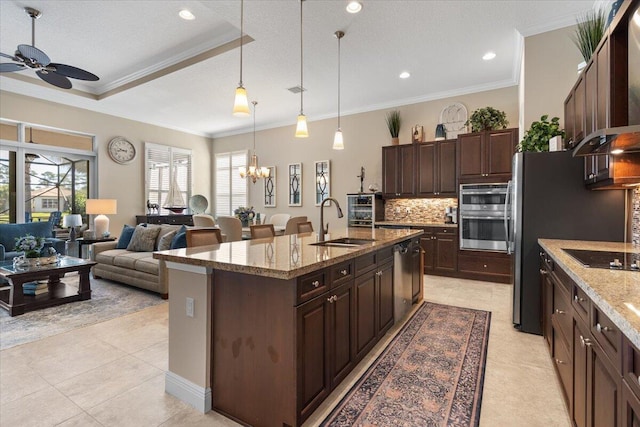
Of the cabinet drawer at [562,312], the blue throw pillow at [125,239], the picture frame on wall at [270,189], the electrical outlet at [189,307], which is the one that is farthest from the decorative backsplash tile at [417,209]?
the electrical outlet at [189,307]

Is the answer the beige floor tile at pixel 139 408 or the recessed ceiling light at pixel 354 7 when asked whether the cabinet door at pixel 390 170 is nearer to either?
the recessed ceiling light at pixel 354 7

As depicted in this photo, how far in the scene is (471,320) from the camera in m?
3.35

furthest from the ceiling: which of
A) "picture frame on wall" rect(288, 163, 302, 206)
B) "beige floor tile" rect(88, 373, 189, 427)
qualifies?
"beige floor tile" rect(88, 373, 189, 427)

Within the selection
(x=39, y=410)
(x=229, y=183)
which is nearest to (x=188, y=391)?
(x=39, y=410)

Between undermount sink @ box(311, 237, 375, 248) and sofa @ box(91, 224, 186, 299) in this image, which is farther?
sofa @ box(91, 224, 186, 299)

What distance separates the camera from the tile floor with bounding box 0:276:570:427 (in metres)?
1.83

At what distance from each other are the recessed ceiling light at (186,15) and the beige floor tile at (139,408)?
3726 mm

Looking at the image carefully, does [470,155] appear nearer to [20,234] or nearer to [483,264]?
[483,264]

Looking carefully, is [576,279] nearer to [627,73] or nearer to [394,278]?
[627,73]

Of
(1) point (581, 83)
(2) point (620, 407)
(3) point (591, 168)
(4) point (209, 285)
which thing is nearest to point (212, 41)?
(4) point (209, 285)

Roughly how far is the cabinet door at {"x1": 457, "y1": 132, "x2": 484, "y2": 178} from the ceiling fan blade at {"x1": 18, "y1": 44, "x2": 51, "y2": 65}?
18.3 feet

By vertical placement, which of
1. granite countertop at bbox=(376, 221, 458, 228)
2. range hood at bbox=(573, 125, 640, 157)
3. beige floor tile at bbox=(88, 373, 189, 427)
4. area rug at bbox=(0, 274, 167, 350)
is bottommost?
beige floor tile at bbox=(88, 373, 189, 427)

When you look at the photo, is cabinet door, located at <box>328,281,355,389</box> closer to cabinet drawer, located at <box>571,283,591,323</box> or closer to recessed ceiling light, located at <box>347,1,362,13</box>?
cabinet drawer, located at <box>571,283,591,323</box>

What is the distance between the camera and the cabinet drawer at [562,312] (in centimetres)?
171
